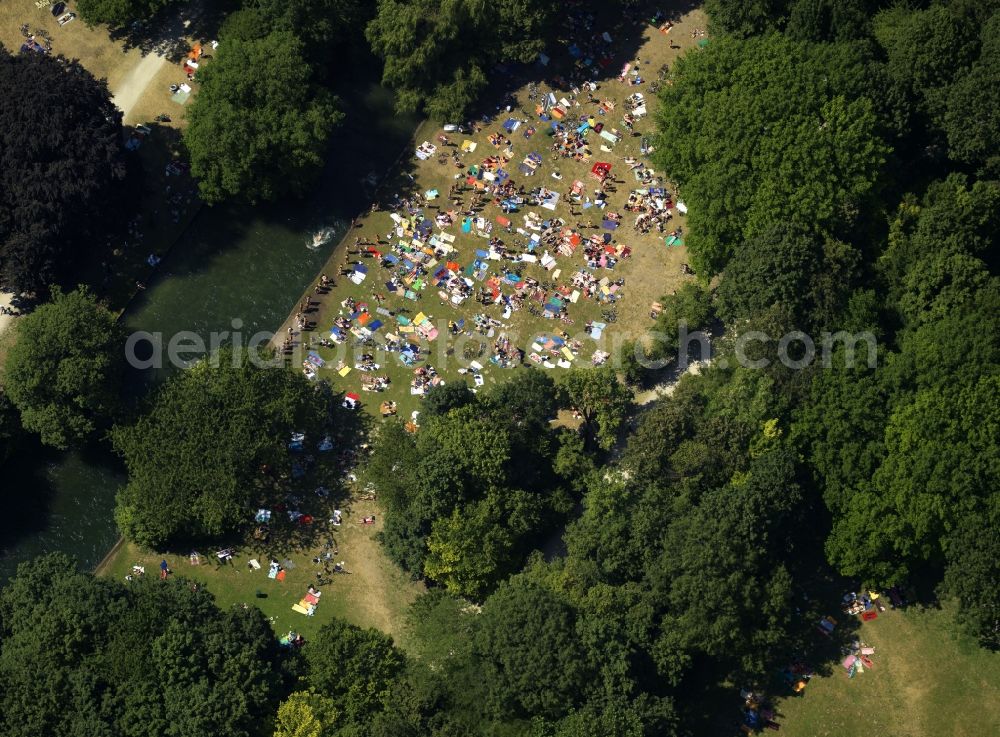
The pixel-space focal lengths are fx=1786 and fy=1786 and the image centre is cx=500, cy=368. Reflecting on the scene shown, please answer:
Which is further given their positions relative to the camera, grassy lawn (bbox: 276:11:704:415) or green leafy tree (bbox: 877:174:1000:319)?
grassy lawn (bbox: 276:11:704:415)

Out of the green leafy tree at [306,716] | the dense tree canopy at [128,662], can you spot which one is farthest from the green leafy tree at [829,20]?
the green leafy tree at [306,716]

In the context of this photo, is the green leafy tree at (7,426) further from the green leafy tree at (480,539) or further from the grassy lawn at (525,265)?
the green leafy tree at (480,539)

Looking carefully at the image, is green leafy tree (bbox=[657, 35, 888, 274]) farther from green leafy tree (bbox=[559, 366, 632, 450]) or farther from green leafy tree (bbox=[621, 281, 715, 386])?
green leafy tree (bbox=[559, 366, 632, 450])

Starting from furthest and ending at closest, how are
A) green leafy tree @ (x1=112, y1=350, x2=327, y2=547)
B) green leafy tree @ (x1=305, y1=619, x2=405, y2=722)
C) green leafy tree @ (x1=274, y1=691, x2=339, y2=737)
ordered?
1. green leafy tree @ (x1=112, y1=350, x2=327, y2=547)
2. green leafy tree @ (x1=305, y1=619, x2=405, y2=722)
3. green leafy tree @ (x1=274, y1=691, x2=339, y2=737)

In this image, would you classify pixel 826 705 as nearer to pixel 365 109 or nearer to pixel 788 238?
pixel 788 238

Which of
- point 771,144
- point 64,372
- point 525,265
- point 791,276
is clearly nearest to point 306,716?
point 64,372

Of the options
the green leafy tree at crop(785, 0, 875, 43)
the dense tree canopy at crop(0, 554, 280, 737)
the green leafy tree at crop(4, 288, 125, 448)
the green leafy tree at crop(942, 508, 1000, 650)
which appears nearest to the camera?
the dense tree canopy at crop(0, 554, 280, 737)

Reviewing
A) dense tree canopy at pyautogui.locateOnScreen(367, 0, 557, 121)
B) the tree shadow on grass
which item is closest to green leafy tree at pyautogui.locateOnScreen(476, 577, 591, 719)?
dense tree canopy at pyautogui.locateOnScreen(367, 0, 557, 121)
